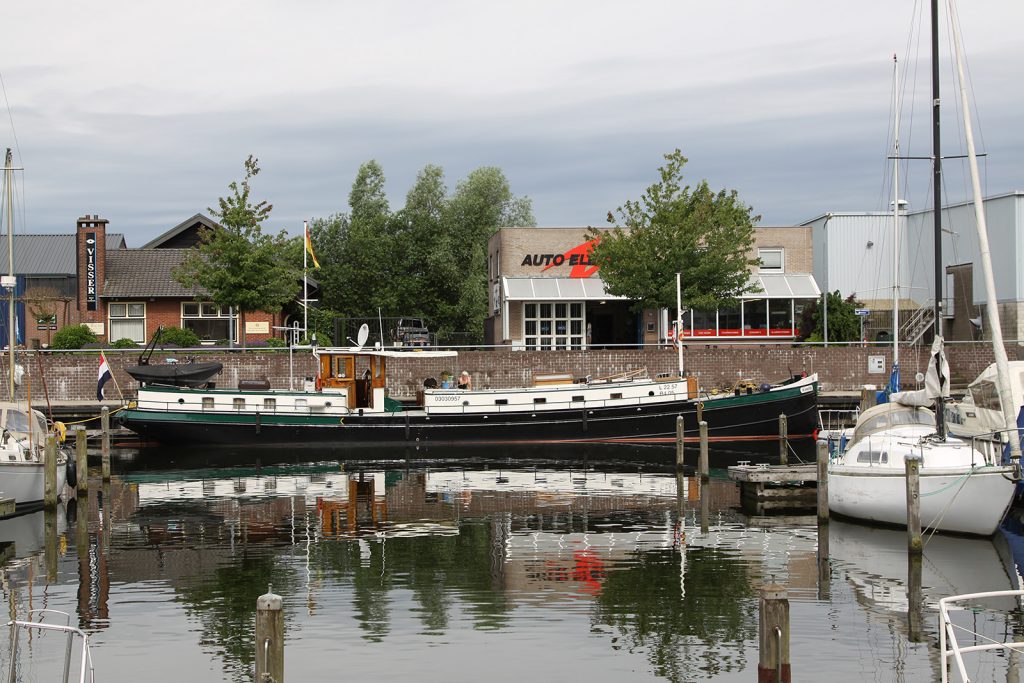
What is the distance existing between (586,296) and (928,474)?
33.0 meters

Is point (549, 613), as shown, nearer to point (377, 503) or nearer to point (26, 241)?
point (377, 503)

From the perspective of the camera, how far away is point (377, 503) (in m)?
27.2

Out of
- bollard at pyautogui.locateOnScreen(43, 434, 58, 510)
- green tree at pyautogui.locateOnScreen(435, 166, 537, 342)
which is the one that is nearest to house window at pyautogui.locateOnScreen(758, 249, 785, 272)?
green tree at pyautogui.locateOnScreen(435, 166, 537, 342)

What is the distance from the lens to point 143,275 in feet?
184

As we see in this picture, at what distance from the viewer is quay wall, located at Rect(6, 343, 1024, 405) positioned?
46094mm

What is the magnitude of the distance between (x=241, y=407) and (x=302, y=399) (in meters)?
2.06

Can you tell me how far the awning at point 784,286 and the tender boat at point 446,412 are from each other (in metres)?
14.0

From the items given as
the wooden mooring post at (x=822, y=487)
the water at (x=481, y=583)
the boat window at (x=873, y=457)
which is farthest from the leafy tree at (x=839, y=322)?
the wooden mooring post at (x=822, y=487)

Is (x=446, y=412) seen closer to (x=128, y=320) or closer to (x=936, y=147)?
(x=936, y=147)

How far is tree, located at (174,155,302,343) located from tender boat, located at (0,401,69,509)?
763 inches

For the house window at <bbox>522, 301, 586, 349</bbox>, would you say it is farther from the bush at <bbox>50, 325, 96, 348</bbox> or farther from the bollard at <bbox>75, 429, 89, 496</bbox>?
the bollard at <bbox>75, 429, 89, 496</bbox>

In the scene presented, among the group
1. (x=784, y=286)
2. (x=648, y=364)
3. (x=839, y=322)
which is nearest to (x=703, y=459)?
(x=648, y=364)

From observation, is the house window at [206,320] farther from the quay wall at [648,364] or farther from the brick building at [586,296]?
the brick building at [586,296]

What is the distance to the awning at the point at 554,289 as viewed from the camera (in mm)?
53469
